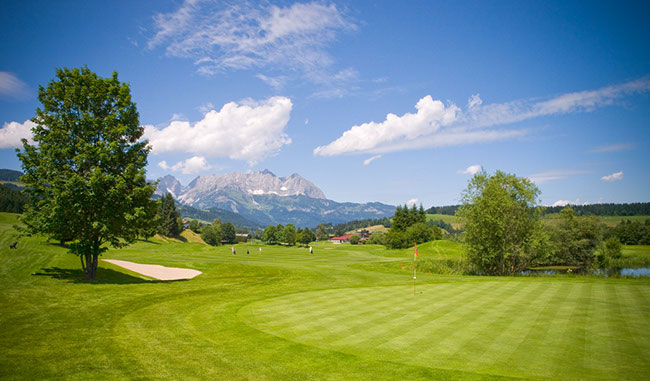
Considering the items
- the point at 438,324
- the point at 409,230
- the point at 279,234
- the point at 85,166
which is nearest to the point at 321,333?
the point at 438,324

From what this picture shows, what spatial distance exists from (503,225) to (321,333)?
1591 inches

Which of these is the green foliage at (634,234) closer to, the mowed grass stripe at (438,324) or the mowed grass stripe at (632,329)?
the mowed grass stripe at (632,329)

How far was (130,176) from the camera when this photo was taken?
24375 millimetres

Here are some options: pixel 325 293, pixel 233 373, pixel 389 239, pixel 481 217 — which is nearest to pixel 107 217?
pixel 325 293

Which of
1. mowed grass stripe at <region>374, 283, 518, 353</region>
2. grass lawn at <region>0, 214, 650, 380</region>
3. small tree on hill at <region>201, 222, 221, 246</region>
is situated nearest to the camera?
grass lawn at <region>0, 214, 650, 380</region>

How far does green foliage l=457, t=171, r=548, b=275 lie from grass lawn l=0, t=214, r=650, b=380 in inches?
915

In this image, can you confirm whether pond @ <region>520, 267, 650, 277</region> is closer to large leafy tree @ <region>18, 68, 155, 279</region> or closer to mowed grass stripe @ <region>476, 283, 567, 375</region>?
mowed grass stripe @ <region>476, 283, 567, 375</region>

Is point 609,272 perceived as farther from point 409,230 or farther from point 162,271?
point 162,271

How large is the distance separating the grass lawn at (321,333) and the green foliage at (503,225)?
23.2m

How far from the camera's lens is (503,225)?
4481cm

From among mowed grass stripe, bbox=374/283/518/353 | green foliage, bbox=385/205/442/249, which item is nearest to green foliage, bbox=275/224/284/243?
green foliage, bbox=385/205/442/249

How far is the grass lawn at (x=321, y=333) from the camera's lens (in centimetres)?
914

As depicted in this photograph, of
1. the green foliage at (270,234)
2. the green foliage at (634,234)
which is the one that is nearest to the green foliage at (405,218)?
the green foliage at (634,234)

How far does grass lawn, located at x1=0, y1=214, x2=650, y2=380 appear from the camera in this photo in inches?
360
